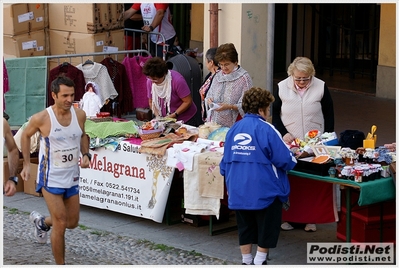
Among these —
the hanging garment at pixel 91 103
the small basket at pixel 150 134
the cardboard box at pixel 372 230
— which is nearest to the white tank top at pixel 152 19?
the hanging garment at pixel 91 103

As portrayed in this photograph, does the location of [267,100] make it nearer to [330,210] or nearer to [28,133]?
[330,210]

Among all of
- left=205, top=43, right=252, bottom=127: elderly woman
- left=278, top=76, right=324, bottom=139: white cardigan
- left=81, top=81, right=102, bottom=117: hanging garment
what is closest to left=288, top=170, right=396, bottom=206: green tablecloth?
left=278, top=76, right=324, bottom=139: white cardigan

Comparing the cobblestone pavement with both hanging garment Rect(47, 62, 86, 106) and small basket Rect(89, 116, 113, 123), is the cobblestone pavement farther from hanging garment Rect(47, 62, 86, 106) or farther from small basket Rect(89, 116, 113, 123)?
hanging garment Rect(47, 62, 86, 106)

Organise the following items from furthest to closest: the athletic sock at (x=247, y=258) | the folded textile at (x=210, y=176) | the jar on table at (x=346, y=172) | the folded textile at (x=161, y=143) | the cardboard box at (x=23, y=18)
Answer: the cardboard box at (x=23, y=18) < the folded textile at (x=161, y=143) < the folded textile at (x=210, y=176) < the athletic sock at (x=247, y=258) < the jar on table at (x=346, y=172)

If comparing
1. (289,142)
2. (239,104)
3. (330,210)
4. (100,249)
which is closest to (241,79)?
(239,104)

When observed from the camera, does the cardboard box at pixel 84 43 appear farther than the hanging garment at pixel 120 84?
Yes

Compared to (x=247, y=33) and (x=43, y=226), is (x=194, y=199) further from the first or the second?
(x=247, y=33)

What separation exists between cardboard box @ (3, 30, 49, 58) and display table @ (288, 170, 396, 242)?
537 centimetres

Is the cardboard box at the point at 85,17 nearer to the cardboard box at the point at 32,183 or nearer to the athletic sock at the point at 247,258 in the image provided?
the cardboard box at the point at 32,183

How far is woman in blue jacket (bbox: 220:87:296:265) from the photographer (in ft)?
21.6

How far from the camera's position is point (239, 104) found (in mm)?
8523

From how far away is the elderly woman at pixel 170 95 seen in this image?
355 inches

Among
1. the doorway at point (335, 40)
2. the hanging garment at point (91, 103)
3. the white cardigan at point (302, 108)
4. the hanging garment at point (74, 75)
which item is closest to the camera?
the white cardigan at point (302, 108)

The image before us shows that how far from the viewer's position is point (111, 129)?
8.64m
